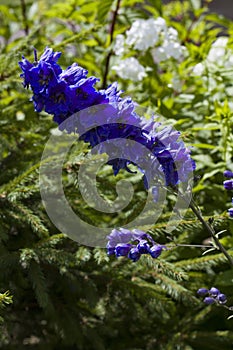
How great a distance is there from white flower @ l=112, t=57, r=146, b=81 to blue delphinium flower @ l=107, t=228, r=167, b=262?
47.4 inches

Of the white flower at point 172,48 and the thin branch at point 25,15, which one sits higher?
the thin branch at point 25,15

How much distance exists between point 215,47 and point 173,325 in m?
1.12

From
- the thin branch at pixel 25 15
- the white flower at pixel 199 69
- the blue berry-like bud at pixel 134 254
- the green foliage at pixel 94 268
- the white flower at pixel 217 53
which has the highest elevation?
the thin branch at pixel 25 15

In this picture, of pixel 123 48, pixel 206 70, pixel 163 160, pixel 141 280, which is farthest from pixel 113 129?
pixel 123 48

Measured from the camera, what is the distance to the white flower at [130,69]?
223 cm

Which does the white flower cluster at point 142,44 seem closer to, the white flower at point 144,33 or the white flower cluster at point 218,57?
the white flower at point 144,33

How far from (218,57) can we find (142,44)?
0.31 meters

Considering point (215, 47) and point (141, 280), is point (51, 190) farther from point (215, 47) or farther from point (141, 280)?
point (215, 47)

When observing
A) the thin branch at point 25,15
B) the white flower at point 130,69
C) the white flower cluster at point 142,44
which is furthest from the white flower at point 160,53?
the thin branch at point 25,15

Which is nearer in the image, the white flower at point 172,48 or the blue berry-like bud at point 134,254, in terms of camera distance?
the blue berry-like bud at point 134,254

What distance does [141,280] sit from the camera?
1.64 m

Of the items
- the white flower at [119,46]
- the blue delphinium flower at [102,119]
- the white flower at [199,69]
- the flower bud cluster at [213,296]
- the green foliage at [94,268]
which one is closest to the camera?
the blue delphinium flower at [102,119]

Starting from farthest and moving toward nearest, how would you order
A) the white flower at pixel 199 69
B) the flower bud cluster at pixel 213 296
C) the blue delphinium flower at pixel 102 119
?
the white flower at pixel 199 69
the flower bud cluster at pixel 213 296
the blue delphinium flower at pixel 102 119

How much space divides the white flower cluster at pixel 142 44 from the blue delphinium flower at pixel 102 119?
3.99 ft
